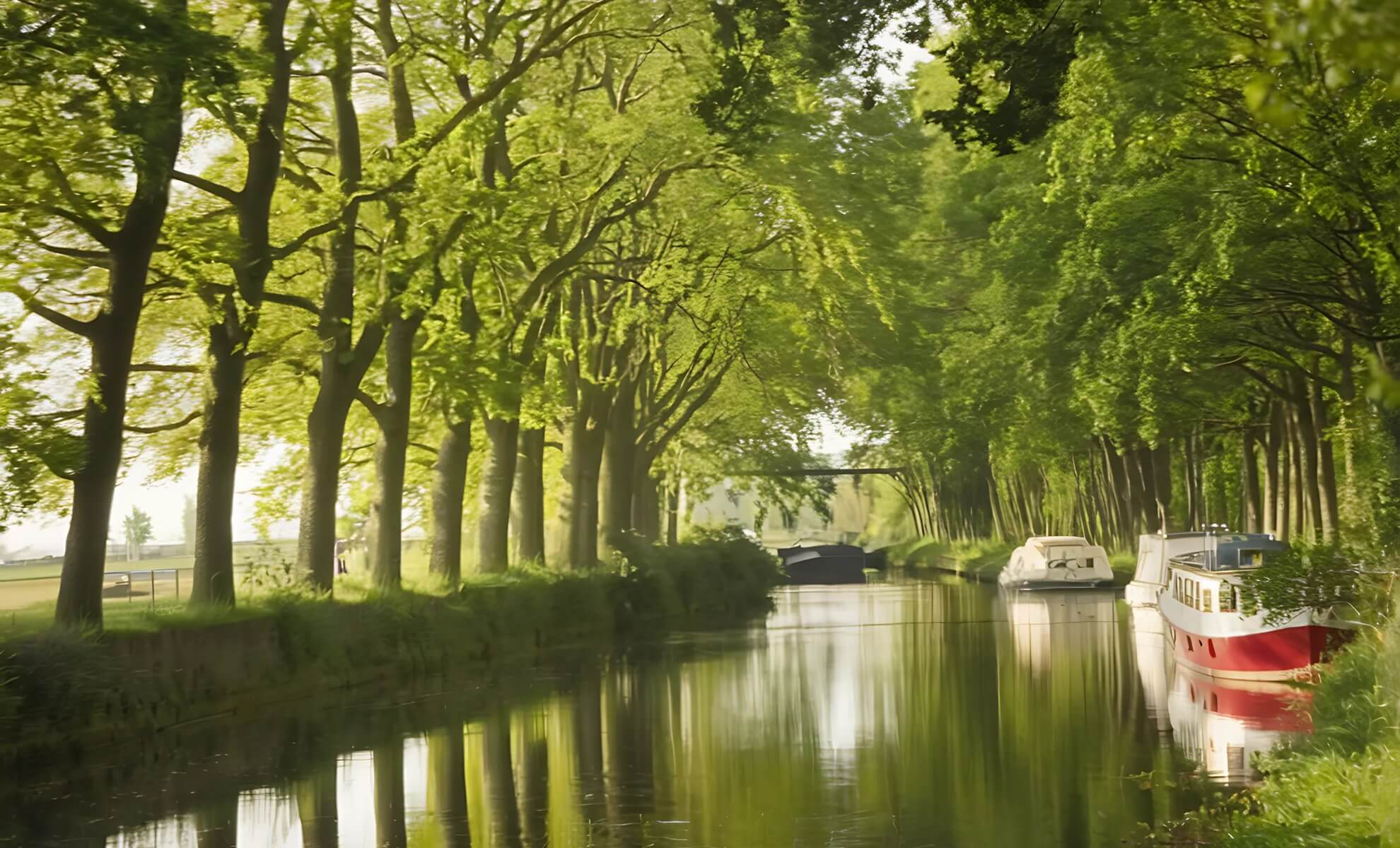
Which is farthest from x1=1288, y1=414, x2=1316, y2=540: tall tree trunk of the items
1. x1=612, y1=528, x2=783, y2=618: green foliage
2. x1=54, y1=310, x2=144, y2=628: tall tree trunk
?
x1=54, y1=310, x2=144, y2=628: tall tree trunk

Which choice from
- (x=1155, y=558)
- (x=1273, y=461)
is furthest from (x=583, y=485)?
(x=1273, y=461)

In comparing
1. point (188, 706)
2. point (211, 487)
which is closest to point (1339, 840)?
point (188, 706)

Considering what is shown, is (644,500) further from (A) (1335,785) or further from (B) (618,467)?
(A) (1335,785)

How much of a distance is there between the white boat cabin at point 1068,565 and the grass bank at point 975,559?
2.10 ft

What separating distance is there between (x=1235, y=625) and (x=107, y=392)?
51.3ft

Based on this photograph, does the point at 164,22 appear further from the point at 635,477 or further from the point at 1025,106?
the point at 635,477

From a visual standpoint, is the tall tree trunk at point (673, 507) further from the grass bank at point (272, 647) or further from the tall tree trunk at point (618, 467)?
the grass bank at point (272, 647)

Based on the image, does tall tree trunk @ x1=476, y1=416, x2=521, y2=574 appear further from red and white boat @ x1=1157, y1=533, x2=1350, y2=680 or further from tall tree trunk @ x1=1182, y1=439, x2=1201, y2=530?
tall tree trunk @ x1=1182, y1=439, x2=1201, y2=530

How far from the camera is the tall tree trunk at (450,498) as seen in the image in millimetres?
34062

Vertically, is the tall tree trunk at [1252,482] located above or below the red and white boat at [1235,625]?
above

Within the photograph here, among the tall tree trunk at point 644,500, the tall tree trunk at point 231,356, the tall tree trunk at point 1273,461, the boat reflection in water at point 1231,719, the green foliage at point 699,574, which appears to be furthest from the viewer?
the tall tree trunk at point 644,500

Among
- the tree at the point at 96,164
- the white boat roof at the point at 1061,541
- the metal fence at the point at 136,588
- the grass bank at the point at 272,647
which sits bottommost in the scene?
the grass bank at the point at 272,647

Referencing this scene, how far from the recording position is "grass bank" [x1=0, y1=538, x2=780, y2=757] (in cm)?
1925

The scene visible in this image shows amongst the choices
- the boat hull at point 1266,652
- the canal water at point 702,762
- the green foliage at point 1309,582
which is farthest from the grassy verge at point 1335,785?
the boat hull at point 1266,652
